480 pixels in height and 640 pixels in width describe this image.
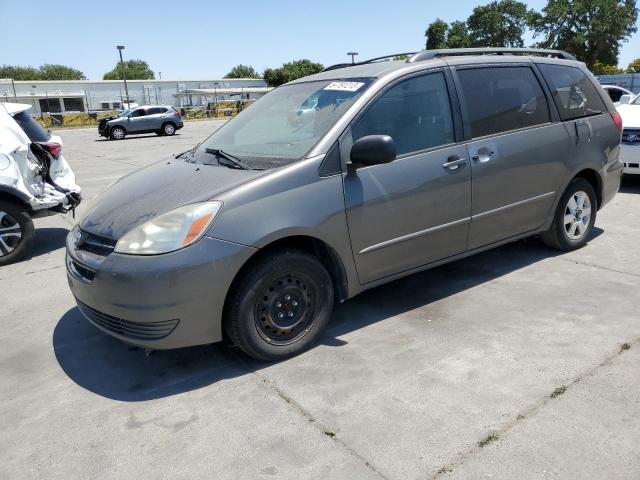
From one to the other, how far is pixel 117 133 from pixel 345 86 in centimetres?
2490

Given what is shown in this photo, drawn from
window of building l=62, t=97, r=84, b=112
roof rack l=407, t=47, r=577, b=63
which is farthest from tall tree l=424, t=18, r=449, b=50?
roof rack l=407, t=47, r=577, b=63

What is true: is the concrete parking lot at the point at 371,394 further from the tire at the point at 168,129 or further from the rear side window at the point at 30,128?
the tire at the point at 168,129

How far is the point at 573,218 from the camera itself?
4934 mm

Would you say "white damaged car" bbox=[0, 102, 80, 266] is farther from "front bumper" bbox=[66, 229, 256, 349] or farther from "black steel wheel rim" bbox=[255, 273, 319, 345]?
"black steel wheel rim" bbox=[255, 273, 319, 345]

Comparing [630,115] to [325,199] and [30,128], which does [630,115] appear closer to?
[325,199]

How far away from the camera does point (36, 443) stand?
2.59 m

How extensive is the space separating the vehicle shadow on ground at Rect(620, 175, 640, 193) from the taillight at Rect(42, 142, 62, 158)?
25.3ft

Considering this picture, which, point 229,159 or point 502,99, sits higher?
point 502,99

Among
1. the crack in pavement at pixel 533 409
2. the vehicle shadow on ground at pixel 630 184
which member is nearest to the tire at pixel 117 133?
the vehicle shadow on ground at pixel 630 184

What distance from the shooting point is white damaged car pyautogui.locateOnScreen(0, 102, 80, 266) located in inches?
214

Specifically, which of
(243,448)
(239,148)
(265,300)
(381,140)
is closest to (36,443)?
(243,448)

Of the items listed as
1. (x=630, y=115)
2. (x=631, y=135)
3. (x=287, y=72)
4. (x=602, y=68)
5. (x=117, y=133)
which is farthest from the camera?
(x=287, y=72)

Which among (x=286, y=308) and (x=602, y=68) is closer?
(x=286, y=308)

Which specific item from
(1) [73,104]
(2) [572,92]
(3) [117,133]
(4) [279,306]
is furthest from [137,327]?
(1) [73,104]
